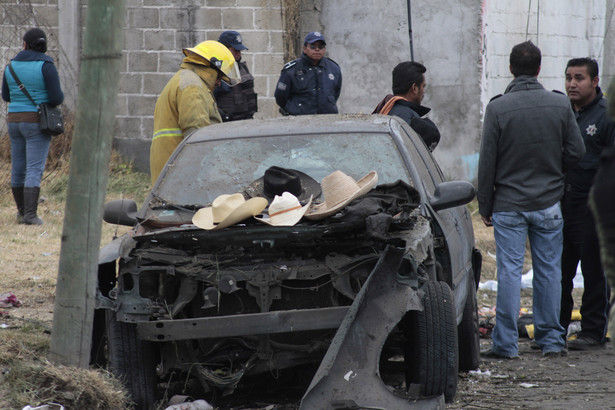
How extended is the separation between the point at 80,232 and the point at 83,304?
36 cm

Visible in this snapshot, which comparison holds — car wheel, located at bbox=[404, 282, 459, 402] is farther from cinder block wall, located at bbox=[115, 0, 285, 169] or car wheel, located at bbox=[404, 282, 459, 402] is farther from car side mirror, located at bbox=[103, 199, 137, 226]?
cinder block wall, located at bbox=[115, 0, 285, 169]

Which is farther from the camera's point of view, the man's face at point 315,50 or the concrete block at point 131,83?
the concrete block at point 131,83

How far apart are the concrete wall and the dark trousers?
19.3 feet

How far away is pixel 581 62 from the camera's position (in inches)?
265

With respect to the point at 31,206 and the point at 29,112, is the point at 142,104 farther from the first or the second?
the point at 31,206

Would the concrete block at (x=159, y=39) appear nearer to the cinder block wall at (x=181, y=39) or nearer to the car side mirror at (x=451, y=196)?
the cinder block wall at (x=181, y=39)

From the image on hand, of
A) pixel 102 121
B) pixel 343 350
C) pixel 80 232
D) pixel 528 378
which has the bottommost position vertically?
pixel 528 378

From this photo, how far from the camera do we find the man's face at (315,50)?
10.2 m

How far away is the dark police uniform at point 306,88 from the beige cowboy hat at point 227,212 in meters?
5.48

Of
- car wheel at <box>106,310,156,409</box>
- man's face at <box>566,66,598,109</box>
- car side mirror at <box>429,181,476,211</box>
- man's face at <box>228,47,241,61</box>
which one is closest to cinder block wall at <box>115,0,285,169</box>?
man's face at <box>228,47,241,61</box>

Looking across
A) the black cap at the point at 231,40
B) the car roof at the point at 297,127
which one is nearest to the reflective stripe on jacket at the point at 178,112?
the car roof at the point at 297,127

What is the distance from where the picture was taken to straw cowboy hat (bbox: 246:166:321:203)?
204 inches

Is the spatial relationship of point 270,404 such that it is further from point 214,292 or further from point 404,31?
point 404,31

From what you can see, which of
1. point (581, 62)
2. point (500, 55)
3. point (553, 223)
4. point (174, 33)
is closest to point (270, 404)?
point (553, 223)
